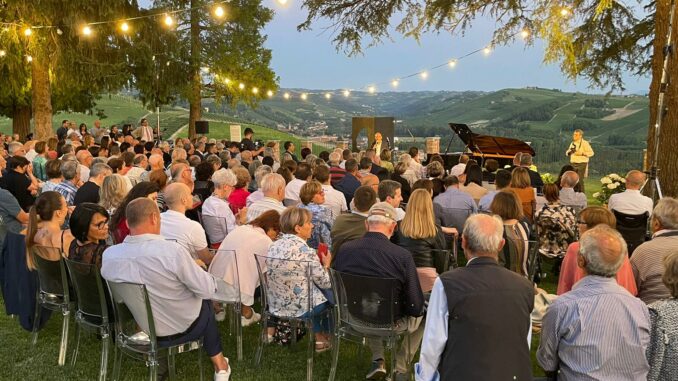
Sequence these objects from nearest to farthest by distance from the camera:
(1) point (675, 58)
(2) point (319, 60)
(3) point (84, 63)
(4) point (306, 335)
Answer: (4) point (306, 335), (1) point (675, 58), (3) point (84, 63), (2) point (319, 60)

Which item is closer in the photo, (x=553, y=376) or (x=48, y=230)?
(x=553, y=376)

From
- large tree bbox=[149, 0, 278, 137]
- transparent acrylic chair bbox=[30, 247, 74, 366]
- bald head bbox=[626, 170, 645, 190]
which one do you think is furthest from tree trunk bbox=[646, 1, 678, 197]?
large tree bbox=[149, 0, 278, 137]

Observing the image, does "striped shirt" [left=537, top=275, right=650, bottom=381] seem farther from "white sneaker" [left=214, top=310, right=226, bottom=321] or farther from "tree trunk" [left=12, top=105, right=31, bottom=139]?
"tree trunk" [left=12, top=105, right=31, bottom=139]

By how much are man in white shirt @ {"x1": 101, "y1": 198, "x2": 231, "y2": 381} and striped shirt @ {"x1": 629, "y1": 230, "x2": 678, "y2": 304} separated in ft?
9.40

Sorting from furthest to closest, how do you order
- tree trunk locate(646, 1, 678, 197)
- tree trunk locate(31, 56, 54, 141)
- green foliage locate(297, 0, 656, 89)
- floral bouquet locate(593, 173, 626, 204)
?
tree trunk locate(31, 56, 54, 141)
floral bouquet locate(593, 173, 626, 204)
green foliage locate(297, 0, 656, 89)
tree trunk locate(646, 1, 678, 197)

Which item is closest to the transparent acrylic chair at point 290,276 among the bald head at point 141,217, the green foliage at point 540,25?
the bald head at point 141,217

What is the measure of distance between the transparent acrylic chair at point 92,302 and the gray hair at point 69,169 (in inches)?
100

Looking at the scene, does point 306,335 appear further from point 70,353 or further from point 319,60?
point 319,60

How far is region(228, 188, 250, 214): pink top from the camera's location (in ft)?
21.3

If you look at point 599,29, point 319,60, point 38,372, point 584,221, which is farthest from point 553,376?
point 319,60

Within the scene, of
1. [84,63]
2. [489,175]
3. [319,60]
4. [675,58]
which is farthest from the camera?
[319,60]

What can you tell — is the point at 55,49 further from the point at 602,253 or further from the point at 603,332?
the point at 603,332

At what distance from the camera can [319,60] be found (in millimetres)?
82750

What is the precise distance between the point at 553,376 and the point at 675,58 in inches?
294
